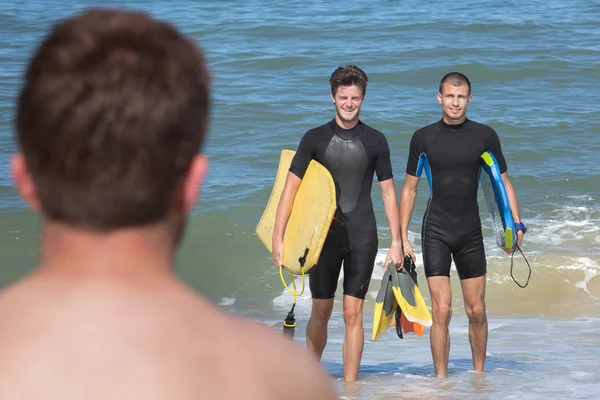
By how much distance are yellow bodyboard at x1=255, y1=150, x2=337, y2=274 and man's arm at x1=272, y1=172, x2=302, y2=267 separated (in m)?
0.04

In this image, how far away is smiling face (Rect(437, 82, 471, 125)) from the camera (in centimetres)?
705

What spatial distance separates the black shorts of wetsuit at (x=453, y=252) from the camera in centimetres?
711

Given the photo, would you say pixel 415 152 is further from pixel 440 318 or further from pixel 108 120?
pixel 108 120

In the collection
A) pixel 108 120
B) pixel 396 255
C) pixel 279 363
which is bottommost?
pixel 396 255

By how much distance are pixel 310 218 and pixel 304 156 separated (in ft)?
1.38

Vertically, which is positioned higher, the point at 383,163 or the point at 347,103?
the point at 347,103

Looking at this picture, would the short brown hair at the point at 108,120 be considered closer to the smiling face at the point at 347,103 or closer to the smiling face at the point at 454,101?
the smiling face at the point at 347,103

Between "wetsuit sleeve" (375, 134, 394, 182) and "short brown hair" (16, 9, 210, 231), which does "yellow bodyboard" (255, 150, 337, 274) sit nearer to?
"wetsuit sleeve" (375, 134, 394, 182)

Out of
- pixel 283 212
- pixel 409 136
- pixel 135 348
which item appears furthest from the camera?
pixel 409 136

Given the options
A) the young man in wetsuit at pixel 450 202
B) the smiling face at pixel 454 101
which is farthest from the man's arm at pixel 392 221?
the smiling face at pixel 454 101

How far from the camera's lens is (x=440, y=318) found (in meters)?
7.11

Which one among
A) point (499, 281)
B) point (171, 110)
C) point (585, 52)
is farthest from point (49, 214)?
point (585, 52)

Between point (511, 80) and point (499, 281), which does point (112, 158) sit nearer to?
point (499, 281)

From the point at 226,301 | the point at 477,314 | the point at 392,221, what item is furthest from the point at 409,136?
the point at 392,221
